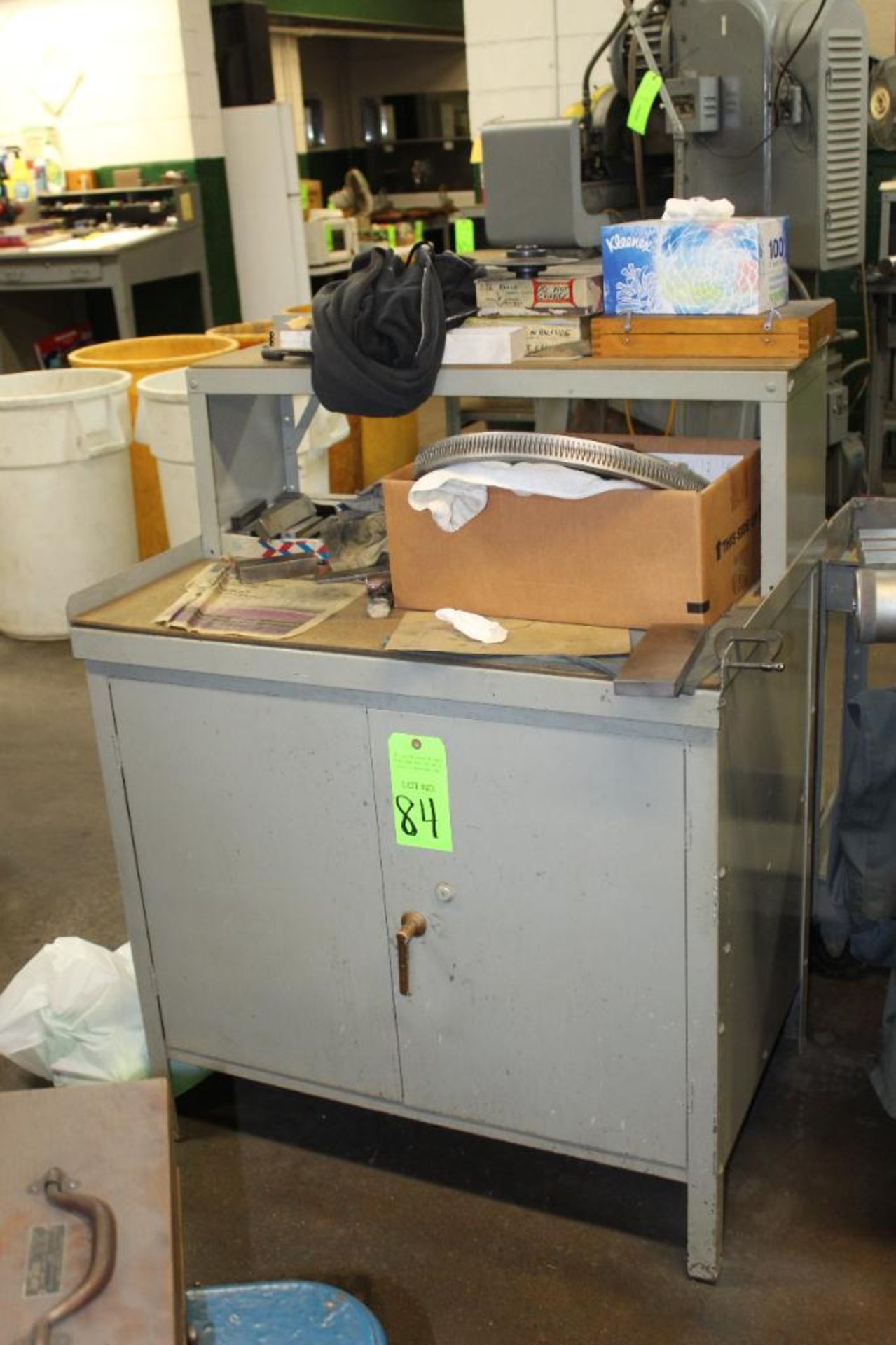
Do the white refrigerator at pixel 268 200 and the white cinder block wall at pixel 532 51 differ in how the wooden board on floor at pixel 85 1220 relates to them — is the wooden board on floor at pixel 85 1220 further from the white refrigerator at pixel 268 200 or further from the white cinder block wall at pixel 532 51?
the white refrigerator at pixel 268 200

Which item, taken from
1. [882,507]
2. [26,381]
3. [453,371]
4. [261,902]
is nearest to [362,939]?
[261,902]

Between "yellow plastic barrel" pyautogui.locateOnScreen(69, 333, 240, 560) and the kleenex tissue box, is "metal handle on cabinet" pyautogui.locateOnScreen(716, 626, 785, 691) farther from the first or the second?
"yellow plastic barrel" pyautogui.locateOnScreen(69, 333, 240, 560)

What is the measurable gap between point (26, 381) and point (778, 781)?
3022 millimetres

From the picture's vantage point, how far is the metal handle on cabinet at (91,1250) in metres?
0.68

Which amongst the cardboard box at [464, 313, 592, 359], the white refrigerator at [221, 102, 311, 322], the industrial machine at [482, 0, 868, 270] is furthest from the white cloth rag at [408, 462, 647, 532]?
the white refrigerator at [221, 102, 311, 322]

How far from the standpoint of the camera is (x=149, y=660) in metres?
1.68

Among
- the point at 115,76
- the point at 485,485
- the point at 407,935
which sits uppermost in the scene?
the point at 115,76

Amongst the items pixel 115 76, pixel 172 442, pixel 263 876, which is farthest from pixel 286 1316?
pixel 115 76

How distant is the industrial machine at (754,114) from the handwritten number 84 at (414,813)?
1621mm

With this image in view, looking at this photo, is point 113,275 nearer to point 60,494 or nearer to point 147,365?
point 147,365

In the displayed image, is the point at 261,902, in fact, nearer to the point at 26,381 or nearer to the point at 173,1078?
the point at 173,1078

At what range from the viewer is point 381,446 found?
4.67 m

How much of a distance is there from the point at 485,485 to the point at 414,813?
0.39 m

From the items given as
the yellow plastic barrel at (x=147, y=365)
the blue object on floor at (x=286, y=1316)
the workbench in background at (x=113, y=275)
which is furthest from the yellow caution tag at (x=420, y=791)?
the workbench in background at (x=113, y=275)
